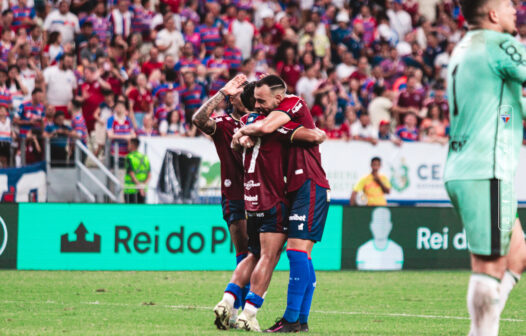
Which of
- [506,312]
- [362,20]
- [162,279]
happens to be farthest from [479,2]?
[362,20]

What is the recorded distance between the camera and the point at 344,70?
24859 millimetres

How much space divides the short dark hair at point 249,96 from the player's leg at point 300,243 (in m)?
1.07

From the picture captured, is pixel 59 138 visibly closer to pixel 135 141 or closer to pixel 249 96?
pixel 135 141

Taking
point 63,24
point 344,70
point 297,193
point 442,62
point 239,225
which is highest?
point 63,24

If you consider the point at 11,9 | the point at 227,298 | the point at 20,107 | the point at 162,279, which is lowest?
the point at 162,279

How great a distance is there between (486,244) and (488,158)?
508mm

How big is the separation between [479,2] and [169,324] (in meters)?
4.56

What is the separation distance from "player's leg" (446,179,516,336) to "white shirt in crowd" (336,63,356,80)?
19117 mm

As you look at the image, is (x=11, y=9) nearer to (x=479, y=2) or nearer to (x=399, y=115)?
(x=399, y=115)

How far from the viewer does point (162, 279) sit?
14594 millimetres

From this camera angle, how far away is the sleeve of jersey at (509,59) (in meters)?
→ 5.55

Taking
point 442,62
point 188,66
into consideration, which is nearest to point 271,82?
point 188,66

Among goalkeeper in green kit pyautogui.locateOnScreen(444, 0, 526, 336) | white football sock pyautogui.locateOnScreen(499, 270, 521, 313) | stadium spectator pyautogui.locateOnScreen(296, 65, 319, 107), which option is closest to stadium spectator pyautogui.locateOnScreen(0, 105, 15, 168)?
stadium spectator pyautogui.locateOnScreen(296, 65, 319, 107)

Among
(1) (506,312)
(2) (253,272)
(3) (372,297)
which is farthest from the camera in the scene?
(3) (372,297)
